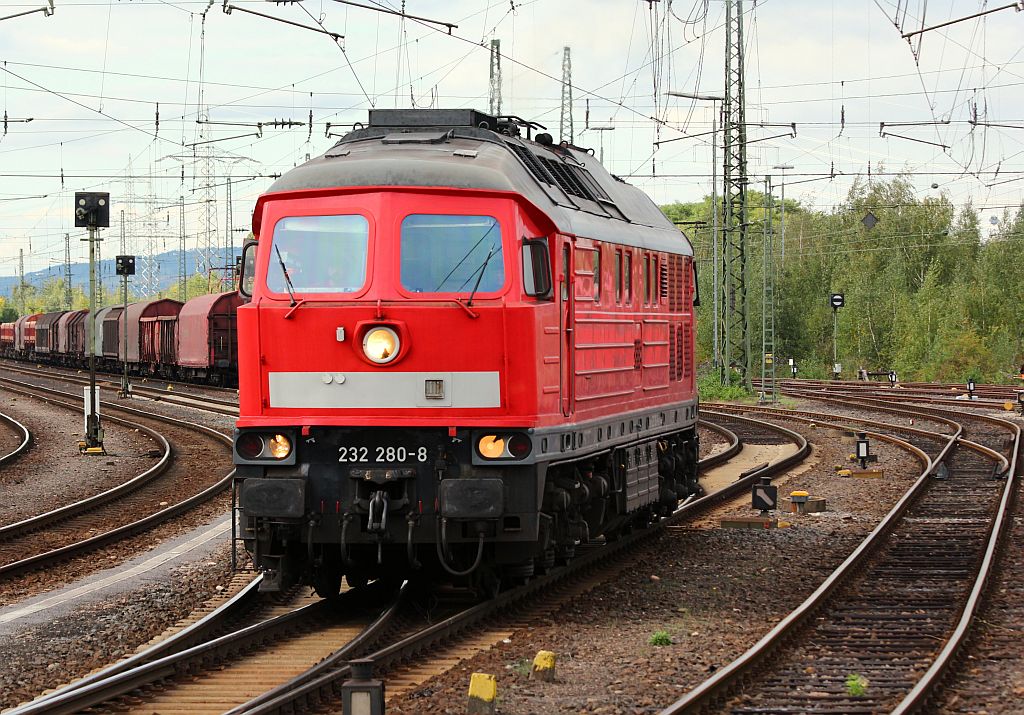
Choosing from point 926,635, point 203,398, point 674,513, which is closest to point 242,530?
point 926,635

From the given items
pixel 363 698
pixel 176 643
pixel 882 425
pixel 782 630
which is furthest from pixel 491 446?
pixel 882 425

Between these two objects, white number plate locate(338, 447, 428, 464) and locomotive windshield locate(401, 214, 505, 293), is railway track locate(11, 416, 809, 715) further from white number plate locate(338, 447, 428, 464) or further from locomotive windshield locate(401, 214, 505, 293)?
locomotive windshield locate(401, 214, 505, 293)

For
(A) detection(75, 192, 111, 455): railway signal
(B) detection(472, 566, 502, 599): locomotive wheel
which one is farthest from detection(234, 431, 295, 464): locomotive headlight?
(A) detection(75, 192, 111, 455): railway signal

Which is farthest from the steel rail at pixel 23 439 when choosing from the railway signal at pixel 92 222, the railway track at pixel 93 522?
the railway track at pixel 93 522

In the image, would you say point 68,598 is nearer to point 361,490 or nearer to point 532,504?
point 361,490

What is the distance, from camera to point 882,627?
11.5 m

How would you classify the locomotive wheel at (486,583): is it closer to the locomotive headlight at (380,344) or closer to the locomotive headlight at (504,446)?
the locomotive headlight at (504,446)

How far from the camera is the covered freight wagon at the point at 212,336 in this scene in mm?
50281

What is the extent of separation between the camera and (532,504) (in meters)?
11.2

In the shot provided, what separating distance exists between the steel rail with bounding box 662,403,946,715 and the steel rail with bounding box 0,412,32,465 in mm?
16833

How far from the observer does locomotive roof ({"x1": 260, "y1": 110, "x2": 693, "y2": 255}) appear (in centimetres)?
1140

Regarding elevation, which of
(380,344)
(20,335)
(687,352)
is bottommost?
(20,335)

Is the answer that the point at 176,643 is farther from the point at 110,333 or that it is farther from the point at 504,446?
the point at 110,333

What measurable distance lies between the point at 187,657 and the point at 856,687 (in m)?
4.26
